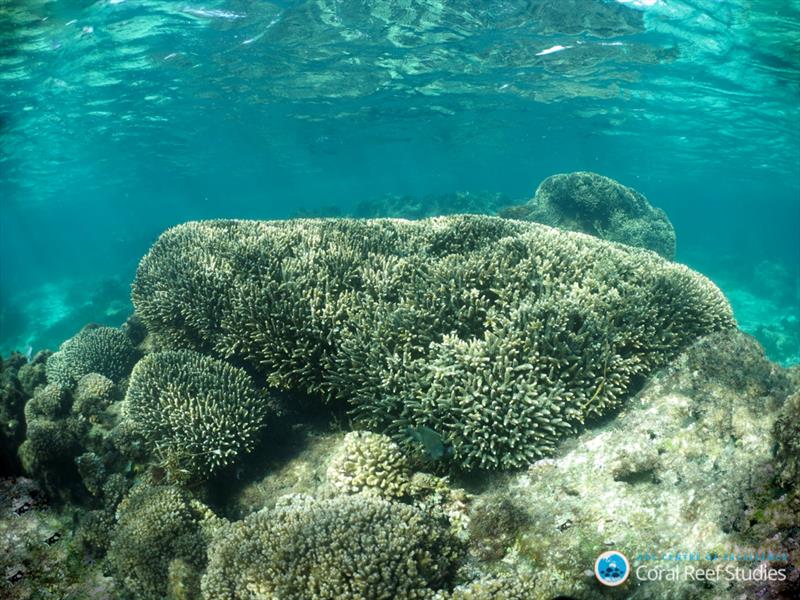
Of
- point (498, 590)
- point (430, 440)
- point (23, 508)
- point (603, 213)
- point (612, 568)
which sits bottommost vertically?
point (603, 213)

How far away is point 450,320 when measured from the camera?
535cm

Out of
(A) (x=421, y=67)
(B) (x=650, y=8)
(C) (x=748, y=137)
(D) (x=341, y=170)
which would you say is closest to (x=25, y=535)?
(B) (x=650, y=8)

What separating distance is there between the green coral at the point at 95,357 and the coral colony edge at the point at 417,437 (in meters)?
1.29

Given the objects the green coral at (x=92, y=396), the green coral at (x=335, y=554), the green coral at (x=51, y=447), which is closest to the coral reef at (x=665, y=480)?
the green coral at (x=335, y=554)

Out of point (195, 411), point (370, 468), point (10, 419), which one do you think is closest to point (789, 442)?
point (370, 468)

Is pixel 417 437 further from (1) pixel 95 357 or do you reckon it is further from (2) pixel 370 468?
(1) pixel 95 357

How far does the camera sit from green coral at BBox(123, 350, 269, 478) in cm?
525

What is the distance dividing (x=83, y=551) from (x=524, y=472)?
538 centimetres

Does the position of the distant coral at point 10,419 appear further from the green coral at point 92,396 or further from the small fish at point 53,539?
the small fish at point 53,539

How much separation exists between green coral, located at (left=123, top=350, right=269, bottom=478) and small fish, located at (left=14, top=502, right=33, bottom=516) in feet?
5.84

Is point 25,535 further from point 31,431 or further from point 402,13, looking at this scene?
point 402,13

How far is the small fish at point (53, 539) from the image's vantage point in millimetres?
5609

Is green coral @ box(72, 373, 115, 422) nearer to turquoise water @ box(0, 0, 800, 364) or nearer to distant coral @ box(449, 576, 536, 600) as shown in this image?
distant coral @ box(449, 576, 536, 600)

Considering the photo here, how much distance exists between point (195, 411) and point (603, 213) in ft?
46.7
